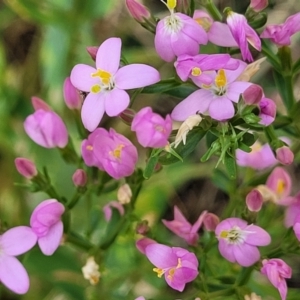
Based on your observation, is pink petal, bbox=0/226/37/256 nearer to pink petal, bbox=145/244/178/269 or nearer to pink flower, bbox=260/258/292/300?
pink petal, bbox=145/244/178/269

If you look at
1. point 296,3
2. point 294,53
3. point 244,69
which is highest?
point 244,69

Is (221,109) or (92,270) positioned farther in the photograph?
(92,270)

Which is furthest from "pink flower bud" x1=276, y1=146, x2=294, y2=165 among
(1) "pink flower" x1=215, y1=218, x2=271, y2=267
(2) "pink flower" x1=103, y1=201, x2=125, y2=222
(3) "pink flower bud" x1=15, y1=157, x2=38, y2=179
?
(3) "pink flower bud" x1=15, y1=157, x2=38, y2=179

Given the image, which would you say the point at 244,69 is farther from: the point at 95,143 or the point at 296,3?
the point at 296,3

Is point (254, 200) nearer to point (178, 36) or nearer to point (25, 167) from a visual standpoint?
point (178, 36)

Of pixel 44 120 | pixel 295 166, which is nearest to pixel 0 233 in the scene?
pixel 44 120

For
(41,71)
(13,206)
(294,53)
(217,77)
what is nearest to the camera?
(217,77)

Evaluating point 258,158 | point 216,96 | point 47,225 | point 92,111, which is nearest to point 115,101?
point 92,111
